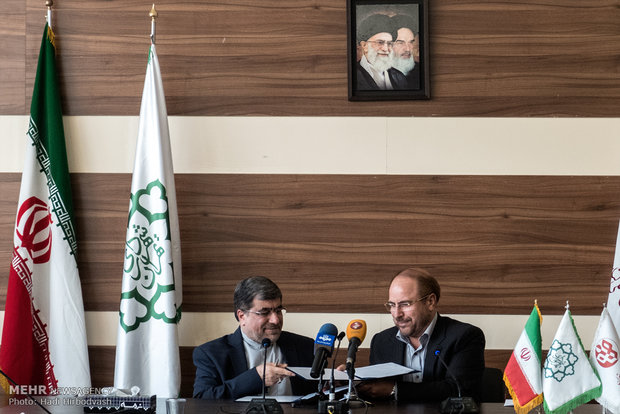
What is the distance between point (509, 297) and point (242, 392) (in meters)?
1.71

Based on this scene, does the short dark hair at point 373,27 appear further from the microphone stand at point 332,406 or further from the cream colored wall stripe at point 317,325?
the microphone stand at point 332,406

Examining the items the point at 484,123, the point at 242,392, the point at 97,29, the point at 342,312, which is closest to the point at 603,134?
the point at 484,123

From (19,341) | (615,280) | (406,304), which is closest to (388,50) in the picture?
(406,304)

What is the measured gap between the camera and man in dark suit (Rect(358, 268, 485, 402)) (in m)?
3.40

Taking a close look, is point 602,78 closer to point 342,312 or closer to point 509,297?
point 509,297

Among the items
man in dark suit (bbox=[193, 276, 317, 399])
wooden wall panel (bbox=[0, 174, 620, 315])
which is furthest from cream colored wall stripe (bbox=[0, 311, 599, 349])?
man in dark suit (bbox=[193, 276, 317, 399])

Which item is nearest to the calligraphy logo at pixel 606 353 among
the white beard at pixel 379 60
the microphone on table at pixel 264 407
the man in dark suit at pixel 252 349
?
the microphone on table at pixel 264 407

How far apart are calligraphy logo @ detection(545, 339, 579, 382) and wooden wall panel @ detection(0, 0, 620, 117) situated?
1810 mm

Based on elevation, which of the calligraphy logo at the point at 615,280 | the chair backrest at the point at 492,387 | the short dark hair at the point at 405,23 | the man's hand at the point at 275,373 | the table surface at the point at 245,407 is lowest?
the chair backrest at the point at 492,387

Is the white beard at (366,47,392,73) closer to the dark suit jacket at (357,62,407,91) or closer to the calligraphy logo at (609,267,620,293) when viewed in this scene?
the dark suit jacket at (357,62,407,91)

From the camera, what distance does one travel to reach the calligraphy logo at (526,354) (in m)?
2.82

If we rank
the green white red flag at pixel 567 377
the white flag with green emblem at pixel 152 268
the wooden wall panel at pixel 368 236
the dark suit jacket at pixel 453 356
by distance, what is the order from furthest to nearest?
the wooden wall panel at pixel 368 236, the white flag with green emblem at pixel 152 268, the dark suit jacket at pixel 453 356, the green white red flag at pixel 567 377

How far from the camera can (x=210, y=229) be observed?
4.27 m

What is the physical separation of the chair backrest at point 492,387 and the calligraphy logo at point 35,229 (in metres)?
2.37
